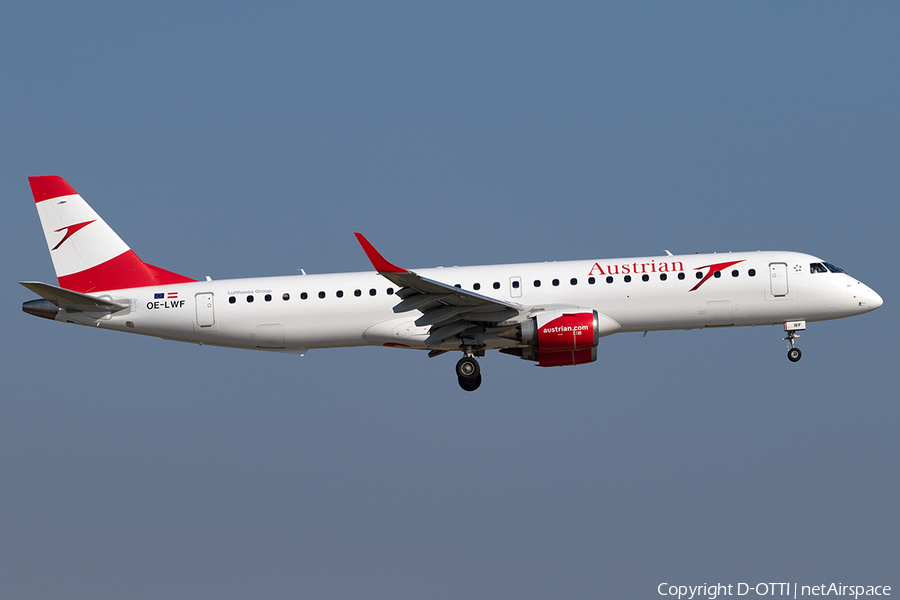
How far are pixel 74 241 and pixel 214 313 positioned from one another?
22.0 feet

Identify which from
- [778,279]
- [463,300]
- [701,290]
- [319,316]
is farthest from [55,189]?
[778,279]

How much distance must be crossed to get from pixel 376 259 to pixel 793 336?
609 inches

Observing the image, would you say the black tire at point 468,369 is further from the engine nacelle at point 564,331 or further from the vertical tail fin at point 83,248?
the vertical tail fin at point 83,248

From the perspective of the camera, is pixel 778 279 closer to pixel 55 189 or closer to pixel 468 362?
pixel 468 362

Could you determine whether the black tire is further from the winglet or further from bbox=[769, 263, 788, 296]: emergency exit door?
bbox=[769, 263, 788, 296]: emergency exit door

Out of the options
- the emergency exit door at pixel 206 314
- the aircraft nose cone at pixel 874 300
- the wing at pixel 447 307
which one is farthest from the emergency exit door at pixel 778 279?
the emergency exit door at pixel 206 314

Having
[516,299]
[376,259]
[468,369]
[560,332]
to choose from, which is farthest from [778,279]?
[376,259]

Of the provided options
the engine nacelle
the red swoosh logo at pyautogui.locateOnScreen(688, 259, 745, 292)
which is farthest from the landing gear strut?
the red swoosh logo at pyautogui.locateOnScreen(688, 259, 745, 292)

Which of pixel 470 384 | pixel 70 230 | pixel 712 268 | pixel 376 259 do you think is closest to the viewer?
pixel 376 259

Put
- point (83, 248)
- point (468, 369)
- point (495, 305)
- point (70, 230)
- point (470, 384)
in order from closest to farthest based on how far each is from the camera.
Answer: point (495, 305)
point (468, 369)
point (470, 384)
point (83, 248)
point (70, 230)

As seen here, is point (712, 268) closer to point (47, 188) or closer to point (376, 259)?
point (376, 259)

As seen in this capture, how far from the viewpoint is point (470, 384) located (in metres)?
34.4

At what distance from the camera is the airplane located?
3297 centimetres

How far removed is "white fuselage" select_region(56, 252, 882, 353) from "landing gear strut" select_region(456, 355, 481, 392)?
72cm
